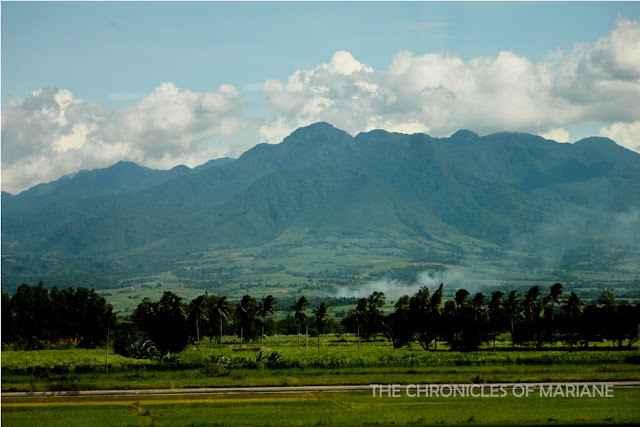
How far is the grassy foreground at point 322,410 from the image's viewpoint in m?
60.8

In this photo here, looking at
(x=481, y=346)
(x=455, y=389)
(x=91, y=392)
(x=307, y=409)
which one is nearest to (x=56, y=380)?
(x=91, y=392)

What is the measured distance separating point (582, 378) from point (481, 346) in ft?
143

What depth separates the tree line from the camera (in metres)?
117

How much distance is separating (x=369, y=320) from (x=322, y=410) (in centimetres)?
8289

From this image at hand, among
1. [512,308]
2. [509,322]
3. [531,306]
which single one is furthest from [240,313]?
[531,306]

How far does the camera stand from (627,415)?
60.8 meters

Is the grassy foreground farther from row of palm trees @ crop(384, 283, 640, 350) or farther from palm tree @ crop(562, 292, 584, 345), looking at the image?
palm tree @ crop(562, 292, 584, 345)

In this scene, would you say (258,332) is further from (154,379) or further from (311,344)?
(154,379)

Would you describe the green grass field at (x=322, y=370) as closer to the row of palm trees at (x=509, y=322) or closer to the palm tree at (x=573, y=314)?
the row of palm trees at (x=509, y=322)

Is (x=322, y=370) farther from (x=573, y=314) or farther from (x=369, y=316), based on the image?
(x=369, y=316)

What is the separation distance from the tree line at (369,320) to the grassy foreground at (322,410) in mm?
38419

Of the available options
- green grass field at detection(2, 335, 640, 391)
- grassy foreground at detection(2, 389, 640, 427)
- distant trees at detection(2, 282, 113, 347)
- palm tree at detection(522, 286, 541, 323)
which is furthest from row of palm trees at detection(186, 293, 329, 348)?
grassy foreground at detection(2, 389, 640, 427)

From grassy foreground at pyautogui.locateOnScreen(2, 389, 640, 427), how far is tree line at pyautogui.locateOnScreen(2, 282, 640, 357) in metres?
38.4

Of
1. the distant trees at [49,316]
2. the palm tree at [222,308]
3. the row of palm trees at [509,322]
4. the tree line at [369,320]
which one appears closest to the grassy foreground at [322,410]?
the tree line at [369,320]
